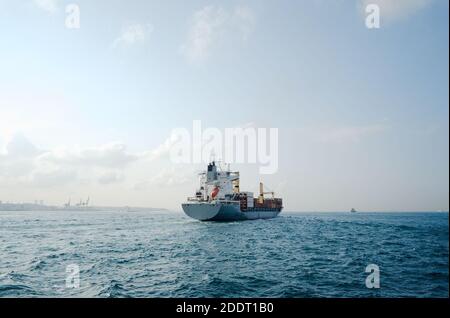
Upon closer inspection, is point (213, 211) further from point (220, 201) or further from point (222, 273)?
point (222, 273)

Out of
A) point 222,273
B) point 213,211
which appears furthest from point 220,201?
point 222,273

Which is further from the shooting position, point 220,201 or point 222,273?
point 220,201

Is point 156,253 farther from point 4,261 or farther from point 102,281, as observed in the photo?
point 4,261

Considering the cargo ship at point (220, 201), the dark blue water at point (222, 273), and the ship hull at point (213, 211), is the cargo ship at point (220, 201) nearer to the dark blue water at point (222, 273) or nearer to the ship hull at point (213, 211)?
the ship hull at point (213, 211)

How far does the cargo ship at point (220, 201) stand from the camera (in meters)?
61.1

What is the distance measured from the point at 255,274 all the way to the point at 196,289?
4.51 metres

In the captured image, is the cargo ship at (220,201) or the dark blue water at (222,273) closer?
the dark blue water at (222,273)

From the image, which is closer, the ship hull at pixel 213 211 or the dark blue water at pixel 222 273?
the dark blue water at pixel 222 273

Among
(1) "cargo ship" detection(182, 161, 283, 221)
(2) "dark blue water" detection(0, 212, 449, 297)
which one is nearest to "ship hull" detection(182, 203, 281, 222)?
(1) "cargo ship" detection(182, 161, 283, 221)

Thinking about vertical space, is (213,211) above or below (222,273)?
below

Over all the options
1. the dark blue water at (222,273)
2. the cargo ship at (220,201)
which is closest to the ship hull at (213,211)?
the cargo ship at (220,201)

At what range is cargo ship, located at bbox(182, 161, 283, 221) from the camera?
61.1m

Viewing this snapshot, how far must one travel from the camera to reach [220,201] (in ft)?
215
